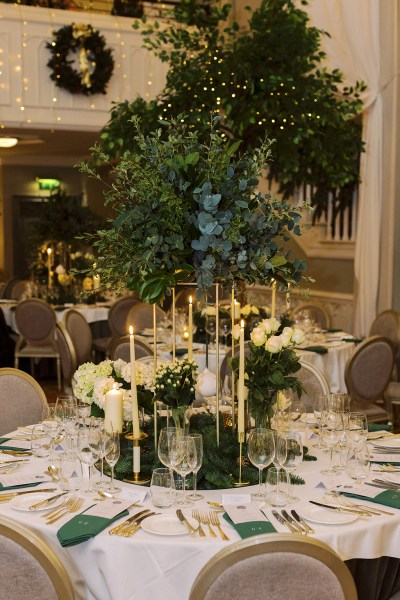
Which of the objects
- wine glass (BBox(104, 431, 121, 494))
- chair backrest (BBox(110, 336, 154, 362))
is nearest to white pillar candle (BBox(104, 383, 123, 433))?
wine glass (BBox(104, 431, 121, 494))

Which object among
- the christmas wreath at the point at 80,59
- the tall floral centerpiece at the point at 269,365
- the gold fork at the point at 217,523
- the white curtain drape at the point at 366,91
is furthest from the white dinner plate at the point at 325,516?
the christmas wreath at the point at 80,59

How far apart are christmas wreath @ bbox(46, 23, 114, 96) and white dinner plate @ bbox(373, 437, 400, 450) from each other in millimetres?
6612

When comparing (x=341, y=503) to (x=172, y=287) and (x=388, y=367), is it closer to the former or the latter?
(x=172, y=287)

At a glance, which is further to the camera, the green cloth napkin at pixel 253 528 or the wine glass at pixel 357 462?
the wine glass at pixel 357 462

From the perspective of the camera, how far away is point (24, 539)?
2.07m

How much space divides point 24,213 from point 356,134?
9384 millimetres

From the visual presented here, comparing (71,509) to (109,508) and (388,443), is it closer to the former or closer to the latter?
(109,508)

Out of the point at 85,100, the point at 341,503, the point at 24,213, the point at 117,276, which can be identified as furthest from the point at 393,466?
the point at 24,213

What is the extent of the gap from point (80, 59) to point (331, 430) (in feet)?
22.8

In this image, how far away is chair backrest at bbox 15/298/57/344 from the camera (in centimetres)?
770

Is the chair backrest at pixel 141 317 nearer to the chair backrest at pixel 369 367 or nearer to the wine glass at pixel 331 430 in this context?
the chair backrest at pixel 369 367

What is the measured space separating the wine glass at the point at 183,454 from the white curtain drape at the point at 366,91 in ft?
17.4

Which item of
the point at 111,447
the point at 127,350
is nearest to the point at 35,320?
the point at 127,350

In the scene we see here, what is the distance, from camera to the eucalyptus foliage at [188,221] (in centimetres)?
270
